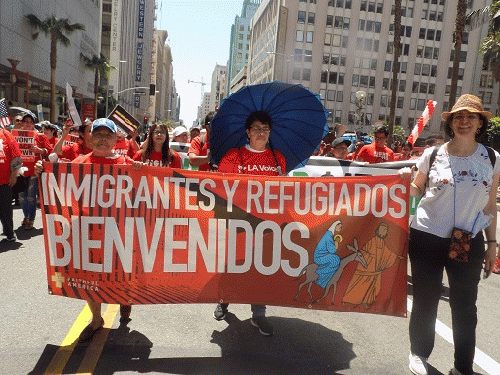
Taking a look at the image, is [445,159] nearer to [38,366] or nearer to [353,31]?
[38,366]

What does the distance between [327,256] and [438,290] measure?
32.3 inches

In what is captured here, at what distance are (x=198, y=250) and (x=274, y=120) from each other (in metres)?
1.55

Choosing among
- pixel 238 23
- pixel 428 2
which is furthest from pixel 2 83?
pixel 238 23

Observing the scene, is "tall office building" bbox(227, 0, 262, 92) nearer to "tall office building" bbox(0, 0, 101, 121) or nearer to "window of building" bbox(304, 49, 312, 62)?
"window of building" bbox(304, 49, 312, 62)

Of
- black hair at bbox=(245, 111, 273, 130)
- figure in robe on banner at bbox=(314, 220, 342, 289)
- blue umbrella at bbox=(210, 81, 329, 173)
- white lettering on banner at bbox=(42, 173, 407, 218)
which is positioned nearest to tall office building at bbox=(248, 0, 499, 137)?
blue umbrella at bbox=(210, 81, 329, 173)

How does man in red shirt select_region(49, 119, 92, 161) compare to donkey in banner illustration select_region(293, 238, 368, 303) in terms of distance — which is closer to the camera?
donkey in banner illustration select_region(293, 238, 368, 303)

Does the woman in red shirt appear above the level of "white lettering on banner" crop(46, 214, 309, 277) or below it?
above

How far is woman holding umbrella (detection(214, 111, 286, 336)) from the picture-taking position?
4.09 metres

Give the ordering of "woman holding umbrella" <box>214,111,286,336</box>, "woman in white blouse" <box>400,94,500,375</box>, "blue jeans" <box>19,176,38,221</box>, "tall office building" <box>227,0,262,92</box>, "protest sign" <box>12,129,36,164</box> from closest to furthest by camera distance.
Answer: "woman in white blouse" <box>400,94,500,375</box>
"woman holding umbrella" <box>214,111,286,336</box>
"blue jeans" <box>19,176,38,221</box>
"protest sign" <box>12,129,36,164</box>
"tall office building" <box>227,0,262,92</box>

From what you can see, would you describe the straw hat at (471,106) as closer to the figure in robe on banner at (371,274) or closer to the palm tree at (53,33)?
the figure in robe on banner at (371,274)

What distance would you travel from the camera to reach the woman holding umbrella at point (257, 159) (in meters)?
4.09

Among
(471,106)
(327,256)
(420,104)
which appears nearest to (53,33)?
(327,256)

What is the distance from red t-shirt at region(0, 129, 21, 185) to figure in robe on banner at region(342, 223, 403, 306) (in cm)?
521

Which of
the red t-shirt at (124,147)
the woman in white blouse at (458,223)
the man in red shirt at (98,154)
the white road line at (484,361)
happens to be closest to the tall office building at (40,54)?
the red t-shirt at (124,147)
